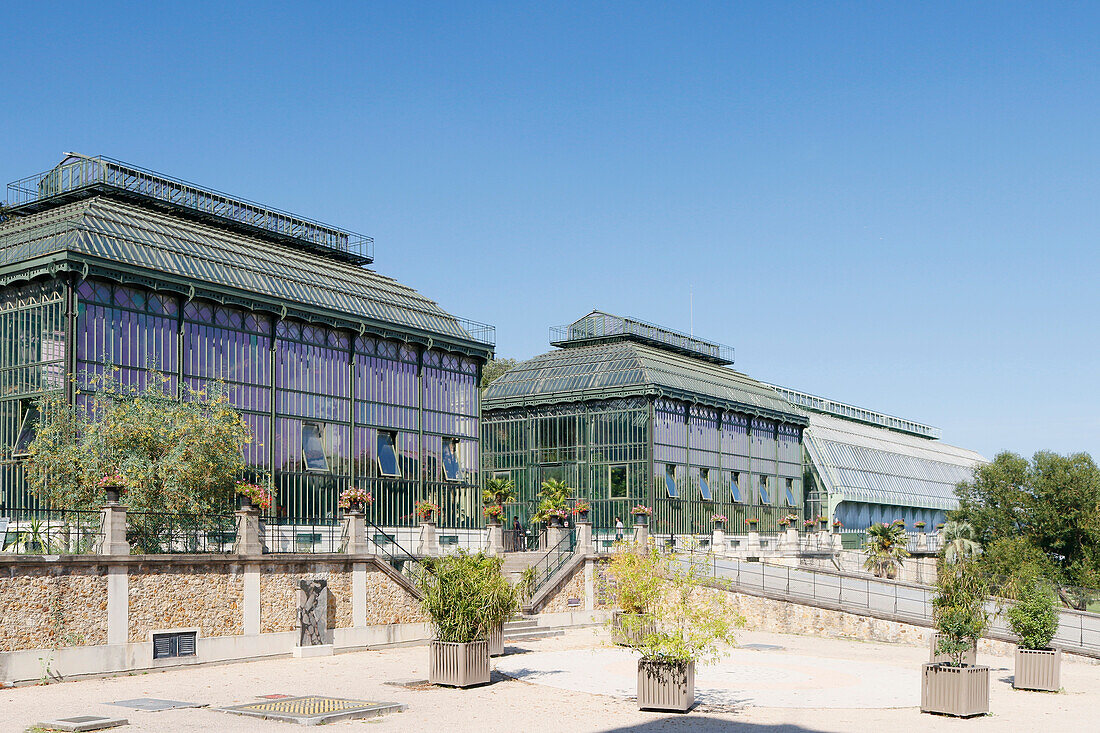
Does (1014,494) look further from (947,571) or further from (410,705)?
(410,705)

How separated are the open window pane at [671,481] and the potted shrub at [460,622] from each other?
37.4 m

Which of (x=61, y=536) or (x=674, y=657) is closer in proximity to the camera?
(x=674, y=657)

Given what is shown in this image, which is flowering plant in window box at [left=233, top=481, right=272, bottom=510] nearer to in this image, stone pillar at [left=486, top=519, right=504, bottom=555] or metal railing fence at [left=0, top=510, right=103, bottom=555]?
metal railing fence at [left=0, top=510, right=103, bottom=555]

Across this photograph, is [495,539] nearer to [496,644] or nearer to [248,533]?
[496,644]

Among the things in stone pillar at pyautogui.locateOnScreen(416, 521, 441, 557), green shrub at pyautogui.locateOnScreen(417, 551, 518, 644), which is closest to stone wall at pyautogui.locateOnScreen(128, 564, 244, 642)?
green shrub at pyautogui.locateOnScreen(417, 551, 518, 644)

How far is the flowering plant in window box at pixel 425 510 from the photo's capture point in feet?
139

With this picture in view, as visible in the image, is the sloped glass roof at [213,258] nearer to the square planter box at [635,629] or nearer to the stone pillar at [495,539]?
the stone pillar at [495,539]

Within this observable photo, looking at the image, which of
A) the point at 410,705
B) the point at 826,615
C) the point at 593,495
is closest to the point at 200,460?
the point at 410,705

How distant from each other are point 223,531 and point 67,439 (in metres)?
6.38

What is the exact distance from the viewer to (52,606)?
25.7m

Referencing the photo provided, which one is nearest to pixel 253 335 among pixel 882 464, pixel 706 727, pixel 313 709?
pixel 313 709

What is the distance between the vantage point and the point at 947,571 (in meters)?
24.0

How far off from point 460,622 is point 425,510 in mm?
17909

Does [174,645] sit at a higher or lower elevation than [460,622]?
lower
